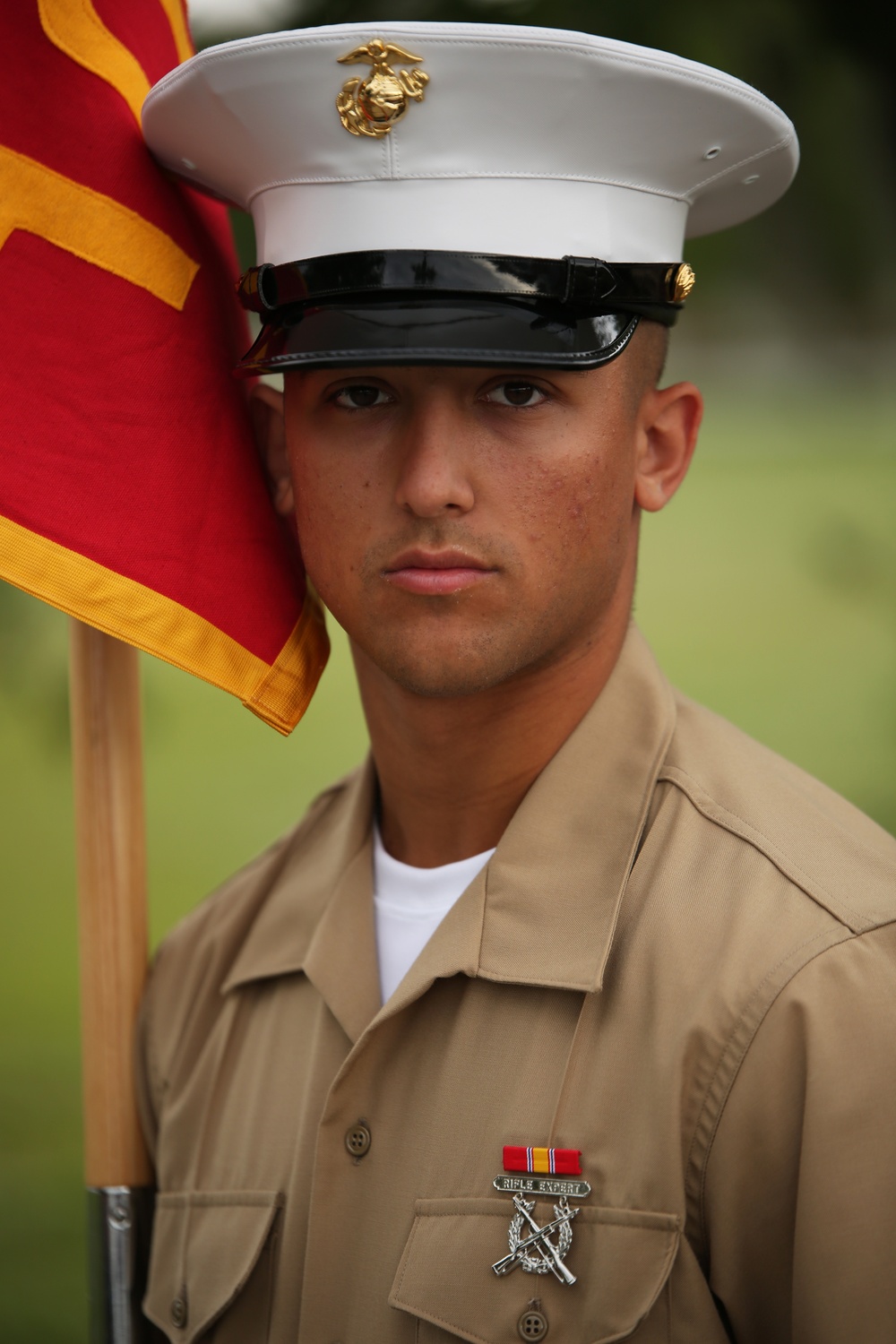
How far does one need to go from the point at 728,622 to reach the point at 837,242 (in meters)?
2.02

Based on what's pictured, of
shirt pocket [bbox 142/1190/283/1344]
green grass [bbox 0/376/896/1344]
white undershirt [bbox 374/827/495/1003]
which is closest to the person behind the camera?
shirt pocket [bbox 142/1190/283/1344]

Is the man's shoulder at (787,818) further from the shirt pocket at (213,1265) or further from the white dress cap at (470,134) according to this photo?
the shirt pocket at (213,1265)

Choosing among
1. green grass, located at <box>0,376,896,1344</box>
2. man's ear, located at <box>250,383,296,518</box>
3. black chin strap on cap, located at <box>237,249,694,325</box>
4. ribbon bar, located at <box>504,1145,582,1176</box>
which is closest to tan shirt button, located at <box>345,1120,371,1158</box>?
ribbon bar, located at <box>504,1145,582,1176</box>

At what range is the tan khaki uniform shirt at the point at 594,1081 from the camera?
55.5 inches

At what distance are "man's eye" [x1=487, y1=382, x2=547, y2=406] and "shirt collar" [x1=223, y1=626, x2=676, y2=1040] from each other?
0.47 m

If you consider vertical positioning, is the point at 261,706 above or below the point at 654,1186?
above

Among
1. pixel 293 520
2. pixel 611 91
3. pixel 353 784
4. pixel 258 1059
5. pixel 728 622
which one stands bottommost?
pixel 258 1059

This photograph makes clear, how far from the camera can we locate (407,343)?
4.89ft

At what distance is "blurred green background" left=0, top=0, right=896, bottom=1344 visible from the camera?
8.81 feet

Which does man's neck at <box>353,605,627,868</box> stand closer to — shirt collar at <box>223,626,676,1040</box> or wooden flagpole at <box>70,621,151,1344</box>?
shirt collar at <box>223,626,676,1040</box>

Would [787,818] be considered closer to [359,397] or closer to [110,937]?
[359,397]

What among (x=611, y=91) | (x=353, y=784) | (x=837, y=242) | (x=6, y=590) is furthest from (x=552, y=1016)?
(x=837, y=242)

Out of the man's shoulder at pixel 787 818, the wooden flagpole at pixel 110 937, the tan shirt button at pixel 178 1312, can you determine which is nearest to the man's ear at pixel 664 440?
the man's shoulder at pixel 787 818

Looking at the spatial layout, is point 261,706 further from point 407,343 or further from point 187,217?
point 187,217
